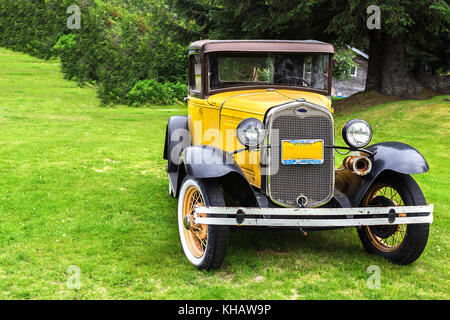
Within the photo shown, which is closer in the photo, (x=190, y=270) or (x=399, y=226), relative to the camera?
(x=190, y=270)

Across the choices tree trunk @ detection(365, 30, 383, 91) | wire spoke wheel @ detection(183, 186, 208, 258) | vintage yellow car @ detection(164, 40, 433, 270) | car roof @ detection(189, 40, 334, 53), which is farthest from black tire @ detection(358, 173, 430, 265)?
tree trunk @ detection(365, 30, 383, 91)

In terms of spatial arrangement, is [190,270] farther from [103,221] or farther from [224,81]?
[224,81]

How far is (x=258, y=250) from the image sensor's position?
→ 498cm

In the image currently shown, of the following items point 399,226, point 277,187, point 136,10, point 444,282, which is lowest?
point 444,282

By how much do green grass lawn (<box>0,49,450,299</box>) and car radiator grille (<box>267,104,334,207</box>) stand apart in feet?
2.26

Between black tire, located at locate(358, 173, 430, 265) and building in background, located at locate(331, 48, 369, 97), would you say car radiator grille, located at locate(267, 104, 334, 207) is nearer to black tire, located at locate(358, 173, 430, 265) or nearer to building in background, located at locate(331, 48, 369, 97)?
black tire, located at locate(358, 173, 430, 265)

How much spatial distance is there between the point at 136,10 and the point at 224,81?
18.5 meters

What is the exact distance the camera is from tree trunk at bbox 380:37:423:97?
16.4 meters

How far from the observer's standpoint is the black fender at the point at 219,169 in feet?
14.1

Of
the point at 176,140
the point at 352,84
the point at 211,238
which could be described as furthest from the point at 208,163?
the point at 352,84

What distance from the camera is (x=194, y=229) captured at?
473cm

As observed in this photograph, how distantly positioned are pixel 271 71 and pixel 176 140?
1.88 m

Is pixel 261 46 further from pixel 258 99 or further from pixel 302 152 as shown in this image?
pixel 302 152
